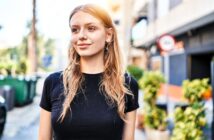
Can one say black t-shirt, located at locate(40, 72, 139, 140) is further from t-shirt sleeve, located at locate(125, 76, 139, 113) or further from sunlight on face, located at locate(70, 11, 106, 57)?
sunlight on face, located at locate(70, 11, 106, 57)

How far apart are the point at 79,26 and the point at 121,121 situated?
1.55 feet

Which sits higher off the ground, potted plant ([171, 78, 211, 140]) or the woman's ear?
the woman's ear

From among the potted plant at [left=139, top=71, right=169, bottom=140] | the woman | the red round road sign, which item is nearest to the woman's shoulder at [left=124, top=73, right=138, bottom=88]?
the woman

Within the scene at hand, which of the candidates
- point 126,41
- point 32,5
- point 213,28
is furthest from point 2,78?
point 126,41

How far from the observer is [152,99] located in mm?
9461

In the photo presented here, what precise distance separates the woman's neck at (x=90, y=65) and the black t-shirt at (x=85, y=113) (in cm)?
3

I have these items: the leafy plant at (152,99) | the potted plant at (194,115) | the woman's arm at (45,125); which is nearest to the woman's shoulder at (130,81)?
the woman's arm at (45,125)

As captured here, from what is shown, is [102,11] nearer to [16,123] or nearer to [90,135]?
[90,135]

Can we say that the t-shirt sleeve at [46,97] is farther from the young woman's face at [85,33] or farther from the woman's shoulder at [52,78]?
the young woman's face at [85,33]

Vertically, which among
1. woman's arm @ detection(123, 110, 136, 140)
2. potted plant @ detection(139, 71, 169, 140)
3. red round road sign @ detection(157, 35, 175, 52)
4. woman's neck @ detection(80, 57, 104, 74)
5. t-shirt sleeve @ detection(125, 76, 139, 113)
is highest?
red round road sign @ detection(157, 35, 175, 52)

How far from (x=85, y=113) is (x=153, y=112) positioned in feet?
23.4

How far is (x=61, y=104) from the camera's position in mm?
2025

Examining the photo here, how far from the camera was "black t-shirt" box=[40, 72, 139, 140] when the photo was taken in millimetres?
1976

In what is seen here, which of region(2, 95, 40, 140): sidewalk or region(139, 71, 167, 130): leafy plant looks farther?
region(2, 95, 40, 140): sidewalk
